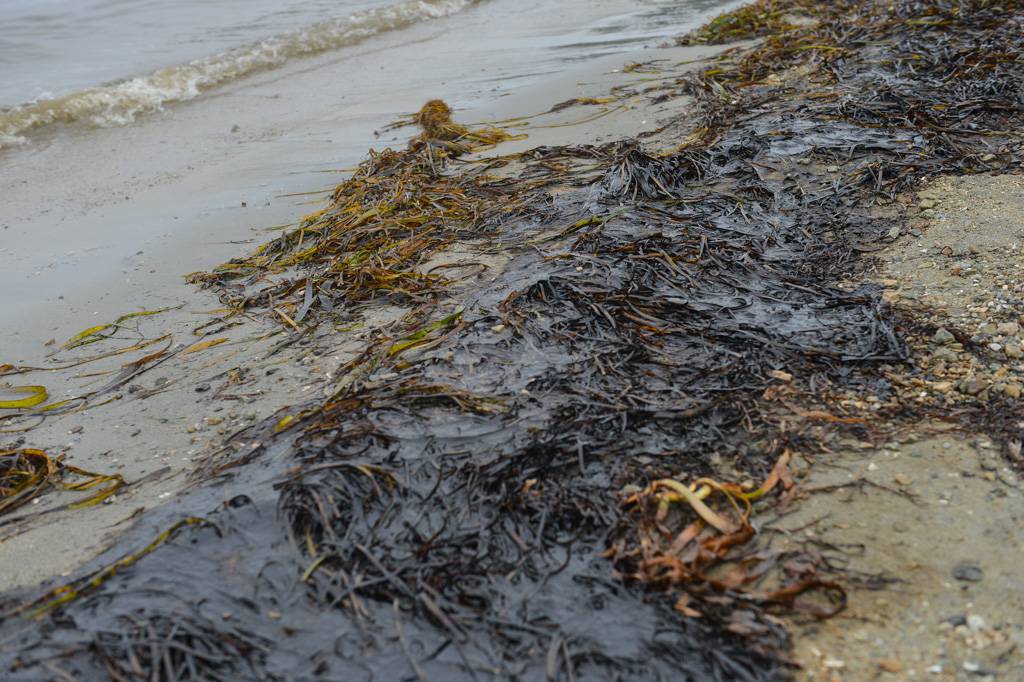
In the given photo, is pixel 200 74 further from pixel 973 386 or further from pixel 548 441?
pixel 973 386

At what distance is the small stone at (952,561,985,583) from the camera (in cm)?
172

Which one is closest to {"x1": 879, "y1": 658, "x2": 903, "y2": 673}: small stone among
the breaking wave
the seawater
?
the seawater

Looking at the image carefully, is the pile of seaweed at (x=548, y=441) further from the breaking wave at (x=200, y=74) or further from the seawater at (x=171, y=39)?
the breaking wave at (x=200, y=74)

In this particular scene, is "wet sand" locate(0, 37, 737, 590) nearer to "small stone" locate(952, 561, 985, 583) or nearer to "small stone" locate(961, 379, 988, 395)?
"small stone" locate(952, 561, 985, 583)

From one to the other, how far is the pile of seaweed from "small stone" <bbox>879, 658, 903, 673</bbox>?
17cm

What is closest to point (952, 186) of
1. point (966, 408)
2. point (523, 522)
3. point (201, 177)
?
point (966, 408)

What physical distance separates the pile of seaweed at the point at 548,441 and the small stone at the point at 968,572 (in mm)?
297

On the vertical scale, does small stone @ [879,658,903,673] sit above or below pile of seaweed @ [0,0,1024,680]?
below

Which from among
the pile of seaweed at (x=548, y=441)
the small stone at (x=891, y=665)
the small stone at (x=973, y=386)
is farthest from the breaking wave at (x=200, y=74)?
the small stone at (x=891, y=665)

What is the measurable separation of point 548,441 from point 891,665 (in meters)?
1.12

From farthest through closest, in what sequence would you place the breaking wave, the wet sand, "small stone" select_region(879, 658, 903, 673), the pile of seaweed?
1. the breaking wave
2. the wet sand
3. the pile of seaweed
4. "small stone" select_region(879, 658, 903, 673)

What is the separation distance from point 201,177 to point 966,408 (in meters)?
5.64

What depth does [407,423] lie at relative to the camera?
7.92ft

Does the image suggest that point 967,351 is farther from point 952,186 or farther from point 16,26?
point 16,26
